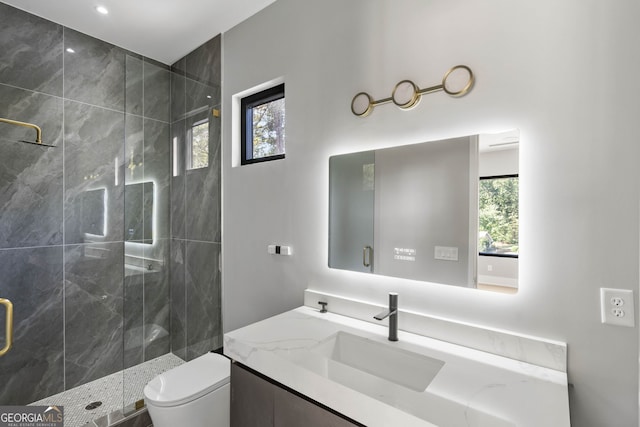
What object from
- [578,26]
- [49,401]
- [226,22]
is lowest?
[49,401]

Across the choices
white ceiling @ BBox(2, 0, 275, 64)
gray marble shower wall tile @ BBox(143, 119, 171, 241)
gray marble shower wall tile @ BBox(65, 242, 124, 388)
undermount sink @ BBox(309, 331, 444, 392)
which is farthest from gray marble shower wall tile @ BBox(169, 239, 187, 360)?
undermount sink @ BBox(309, 331, 444, 392)

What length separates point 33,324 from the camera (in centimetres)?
211

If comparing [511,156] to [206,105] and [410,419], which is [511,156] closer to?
[410,419]

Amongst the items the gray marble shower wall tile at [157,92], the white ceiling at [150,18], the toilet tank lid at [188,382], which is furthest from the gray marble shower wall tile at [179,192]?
the toilet tank lid at [188,382]

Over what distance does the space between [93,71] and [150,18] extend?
667mm

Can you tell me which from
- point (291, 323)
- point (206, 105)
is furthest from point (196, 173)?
point (291, 323)

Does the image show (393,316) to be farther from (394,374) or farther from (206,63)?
(206,63)

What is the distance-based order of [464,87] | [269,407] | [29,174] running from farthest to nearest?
[29,174] < [464,87] < [269,407]

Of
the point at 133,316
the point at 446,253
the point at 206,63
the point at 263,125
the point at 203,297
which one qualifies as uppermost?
the point at 206,63

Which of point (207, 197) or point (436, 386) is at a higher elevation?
point (207, 197)

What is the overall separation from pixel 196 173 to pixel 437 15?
78.4 inches

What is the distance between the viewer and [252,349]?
3.98 feet

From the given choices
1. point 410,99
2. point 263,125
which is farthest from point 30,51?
point 410,99

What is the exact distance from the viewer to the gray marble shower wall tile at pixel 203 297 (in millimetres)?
2395
